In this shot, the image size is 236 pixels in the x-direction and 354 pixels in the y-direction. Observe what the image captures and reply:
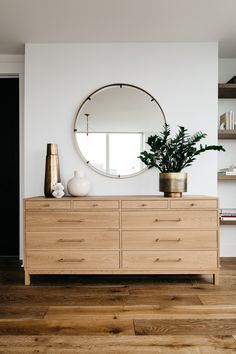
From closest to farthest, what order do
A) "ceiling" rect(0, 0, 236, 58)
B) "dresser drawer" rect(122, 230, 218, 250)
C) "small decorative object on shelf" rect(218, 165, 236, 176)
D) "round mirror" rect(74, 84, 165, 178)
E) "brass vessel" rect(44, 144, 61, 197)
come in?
"ceiling" rect(0, 0, 236, 58) → "dresser drawer" rect(122, 230, 218, 250) → "brass vessel" rect(44, 144, 61, 197) → "round mirror" rect(74, 84, 165, 178) → "small decorative object on shelf" rect(218, 165, 236, 176)

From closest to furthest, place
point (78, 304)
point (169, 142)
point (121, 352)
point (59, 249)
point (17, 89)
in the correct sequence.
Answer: point (121, 352) → point (78, 304) → point (59, 249) → point (169, 142) → point (17, 89)

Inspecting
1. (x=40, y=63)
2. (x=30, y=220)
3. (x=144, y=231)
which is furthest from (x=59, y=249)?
(x=40, y=63)

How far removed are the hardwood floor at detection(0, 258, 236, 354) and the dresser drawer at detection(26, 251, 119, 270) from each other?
168 mm

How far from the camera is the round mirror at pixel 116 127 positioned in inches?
125

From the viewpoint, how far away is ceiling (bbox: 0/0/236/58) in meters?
2.51

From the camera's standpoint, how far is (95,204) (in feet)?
8.83

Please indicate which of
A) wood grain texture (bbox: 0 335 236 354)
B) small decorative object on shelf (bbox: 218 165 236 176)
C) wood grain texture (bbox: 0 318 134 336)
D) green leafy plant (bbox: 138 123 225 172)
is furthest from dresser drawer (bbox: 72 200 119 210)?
small decorative object on shelf (bbox: 218 165 236 176)

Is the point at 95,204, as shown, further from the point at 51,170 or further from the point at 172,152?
the point at 172,152

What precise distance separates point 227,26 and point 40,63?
181 centimetres

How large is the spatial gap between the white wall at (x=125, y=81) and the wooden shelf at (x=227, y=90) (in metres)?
0.12

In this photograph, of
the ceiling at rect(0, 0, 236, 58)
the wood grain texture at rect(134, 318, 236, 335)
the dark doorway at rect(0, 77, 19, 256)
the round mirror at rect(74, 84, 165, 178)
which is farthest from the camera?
the dark doorway at rect(0, 77, 19, 256)

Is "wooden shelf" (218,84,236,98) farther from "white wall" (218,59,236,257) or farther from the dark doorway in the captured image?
the dark doorway

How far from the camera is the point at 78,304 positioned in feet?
7.43

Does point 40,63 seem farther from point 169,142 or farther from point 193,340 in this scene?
point 193,340
